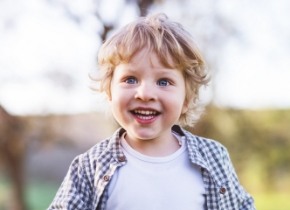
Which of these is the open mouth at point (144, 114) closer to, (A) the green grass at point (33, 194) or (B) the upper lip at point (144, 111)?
(B) the upper lip at point (144, 111)

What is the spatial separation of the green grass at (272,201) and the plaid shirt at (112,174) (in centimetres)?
771

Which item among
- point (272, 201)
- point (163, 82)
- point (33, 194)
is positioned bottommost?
point (272, 201)

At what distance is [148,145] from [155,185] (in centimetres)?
14

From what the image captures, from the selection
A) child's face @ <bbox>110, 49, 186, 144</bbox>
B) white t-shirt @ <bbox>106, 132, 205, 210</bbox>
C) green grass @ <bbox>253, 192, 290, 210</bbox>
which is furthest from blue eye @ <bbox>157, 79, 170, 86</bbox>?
→ green grass @ <bbox>253, 192, 290, 210</bbox>

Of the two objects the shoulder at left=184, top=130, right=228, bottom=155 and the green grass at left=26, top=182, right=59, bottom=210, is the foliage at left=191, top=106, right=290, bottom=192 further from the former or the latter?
the shoulder at left=184, top=130, right=228, bottom=155

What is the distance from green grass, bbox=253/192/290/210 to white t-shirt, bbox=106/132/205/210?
785 cm

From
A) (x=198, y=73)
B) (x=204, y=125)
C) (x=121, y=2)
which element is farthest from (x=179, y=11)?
(x=198, y=73)

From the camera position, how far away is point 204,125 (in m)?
7.59

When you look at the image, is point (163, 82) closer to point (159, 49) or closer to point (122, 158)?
point (159, 49)

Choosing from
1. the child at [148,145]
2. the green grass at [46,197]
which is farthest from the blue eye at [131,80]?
the green grass at [46,197]

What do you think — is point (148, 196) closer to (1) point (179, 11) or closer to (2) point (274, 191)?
(1) point (179, 11)

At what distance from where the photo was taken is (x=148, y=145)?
1.94 metres

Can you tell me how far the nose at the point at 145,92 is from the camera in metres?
1.79

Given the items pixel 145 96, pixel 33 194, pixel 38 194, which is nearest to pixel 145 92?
pixel 145 96
